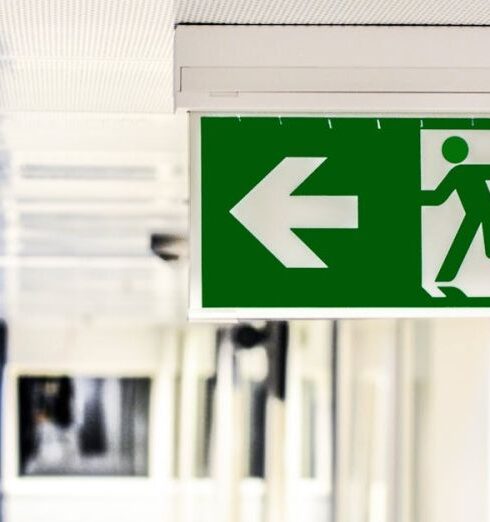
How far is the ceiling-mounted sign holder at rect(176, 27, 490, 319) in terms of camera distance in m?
1.83

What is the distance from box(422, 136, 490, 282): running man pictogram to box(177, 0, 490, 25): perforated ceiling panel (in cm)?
21

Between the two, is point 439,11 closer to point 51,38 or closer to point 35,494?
point 51,38

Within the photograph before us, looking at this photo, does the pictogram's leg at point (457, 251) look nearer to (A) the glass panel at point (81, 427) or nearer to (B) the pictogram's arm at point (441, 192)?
(B) the pictogram's arm at point (441, 192)

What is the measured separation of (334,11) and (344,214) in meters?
0.33

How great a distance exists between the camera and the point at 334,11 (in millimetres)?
1791

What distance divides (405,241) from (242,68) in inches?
15.6

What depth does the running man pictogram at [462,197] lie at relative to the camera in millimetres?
1868

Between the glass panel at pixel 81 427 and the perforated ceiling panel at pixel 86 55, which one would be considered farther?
the glass panel at pixel 81 427

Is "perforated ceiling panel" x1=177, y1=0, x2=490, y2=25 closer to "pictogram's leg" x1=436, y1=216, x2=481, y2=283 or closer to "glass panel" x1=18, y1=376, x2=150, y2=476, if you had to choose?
"pictogram's leg" x1=436, y1=216, x2=481, y2=283

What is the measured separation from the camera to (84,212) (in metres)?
3.96

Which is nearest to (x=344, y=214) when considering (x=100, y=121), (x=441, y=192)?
(x=441, y=192)

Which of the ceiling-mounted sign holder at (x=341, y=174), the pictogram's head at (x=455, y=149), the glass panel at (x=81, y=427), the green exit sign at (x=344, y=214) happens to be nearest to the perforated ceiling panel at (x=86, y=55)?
the ceiling-mounted sign holder at (x=341, y=174)

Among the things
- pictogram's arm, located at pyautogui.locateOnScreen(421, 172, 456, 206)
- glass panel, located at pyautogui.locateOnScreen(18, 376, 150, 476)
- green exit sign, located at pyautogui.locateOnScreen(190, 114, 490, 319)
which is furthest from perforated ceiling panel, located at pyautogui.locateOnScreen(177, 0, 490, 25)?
glass panel, located at pyautogui.locateOnScreen(18, 376, 150, 476)

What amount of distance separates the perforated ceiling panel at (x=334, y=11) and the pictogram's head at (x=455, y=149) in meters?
0.20
